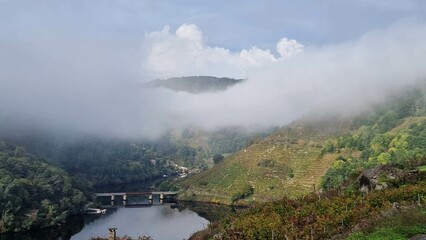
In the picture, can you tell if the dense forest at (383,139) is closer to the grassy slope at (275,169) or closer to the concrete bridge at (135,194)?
the grassy slope at (275,169)

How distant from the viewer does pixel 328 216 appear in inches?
1489

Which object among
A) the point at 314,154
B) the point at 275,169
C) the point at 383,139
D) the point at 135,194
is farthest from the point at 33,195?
the point at 383,139

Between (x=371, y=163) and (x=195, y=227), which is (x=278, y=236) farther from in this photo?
(x=371, y=163)

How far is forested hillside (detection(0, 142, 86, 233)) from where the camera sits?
10175cm

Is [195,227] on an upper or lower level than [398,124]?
lower

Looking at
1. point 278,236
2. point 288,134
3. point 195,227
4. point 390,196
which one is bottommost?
point 195,227

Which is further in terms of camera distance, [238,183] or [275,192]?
[238,183]

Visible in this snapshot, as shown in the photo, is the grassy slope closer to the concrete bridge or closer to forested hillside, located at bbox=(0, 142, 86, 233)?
the concrete bridge

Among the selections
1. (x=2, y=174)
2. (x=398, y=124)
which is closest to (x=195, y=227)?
(x=2, y=174)

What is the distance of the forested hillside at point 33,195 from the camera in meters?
102

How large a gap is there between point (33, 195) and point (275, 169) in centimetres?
7032

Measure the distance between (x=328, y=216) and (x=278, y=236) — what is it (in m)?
4.74

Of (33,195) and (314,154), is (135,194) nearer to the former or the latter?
(33,195)

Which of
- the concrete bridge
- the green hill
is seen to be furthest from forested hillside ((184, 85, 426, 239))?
the concrete bridge
